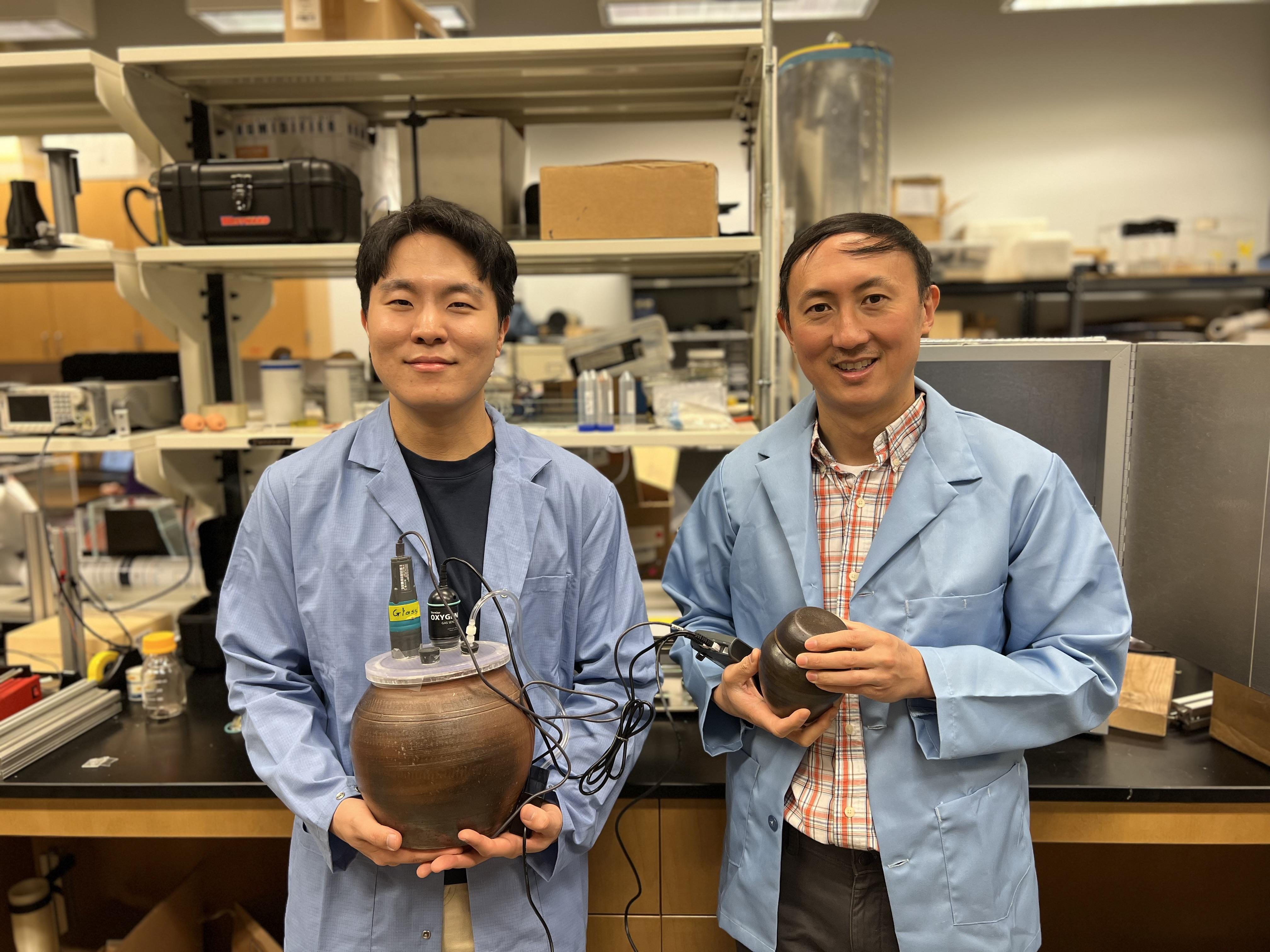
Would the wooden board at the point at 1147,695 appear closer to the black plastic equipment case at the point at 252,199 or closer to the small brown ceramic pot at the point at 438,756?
the small brown ceramic pot at the point at 438,756

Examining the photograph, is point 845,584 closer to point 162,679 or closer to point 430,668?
point 430,668

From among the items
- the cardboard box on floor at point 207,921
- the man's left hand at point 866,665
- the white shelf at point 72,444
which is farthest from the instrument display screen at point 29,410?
the man's left hand at point 866,665

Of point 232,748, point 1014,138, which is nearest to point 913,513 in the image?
point 232,748

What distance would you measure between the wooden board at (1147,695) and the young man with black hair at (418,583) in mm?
1000

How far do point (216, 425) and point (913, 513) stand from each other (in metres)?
1.62

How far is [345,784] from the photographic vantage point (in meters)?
1.10

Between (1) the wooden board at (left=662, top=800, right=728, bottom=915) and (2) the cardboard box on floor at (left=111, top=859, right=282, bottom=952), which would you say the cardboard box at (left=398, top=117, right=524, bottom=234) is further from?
(2) the cardboard box on floor at (left=111, top=859, right=282, bottom=952)

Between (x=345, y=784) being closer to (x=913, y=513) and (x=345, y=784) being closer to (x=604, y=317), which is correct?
(x=913, y=513)

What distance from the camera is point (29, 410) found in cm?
187

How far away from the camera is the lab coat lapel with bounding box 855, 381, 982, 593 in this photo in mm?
1127

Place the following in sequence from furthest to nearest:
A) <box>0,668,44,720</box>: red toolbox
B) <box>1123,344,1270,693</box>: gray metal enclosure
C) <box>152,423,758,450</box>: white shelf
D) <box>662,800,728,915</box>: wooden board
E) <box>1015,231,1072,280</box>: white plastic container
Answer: <box>1015,231,1072,280</box>: white plastic container
<box>152,423,758,450</box>: white shelf
<box>0,668,44,720</box>: red toolbox
<box>662,800,728,915</box>: wooden board
<box>1123,344,1270,693</box>: gray metal enclosure

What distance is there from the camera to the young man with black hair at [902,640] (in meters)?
1.07

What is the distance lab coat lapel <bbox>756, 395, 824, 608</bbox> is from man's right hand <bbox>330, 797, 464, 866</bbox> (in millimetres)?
605

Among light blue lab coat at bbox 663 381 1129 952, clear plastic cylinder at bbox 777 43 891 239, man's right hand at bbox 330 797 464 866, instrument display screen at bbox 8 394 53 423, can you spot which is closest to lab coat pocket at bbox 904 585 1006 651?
light blue lab coat at bbox 663 381 1129 952
